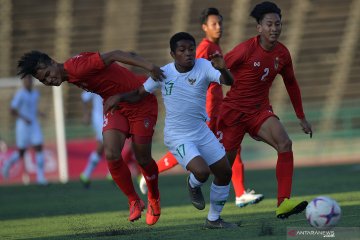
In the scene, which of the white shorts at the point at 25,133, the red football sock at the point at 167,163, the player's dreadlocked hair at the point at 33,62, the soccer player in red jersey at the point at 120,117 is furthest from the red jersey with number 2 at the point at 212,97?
the white shorts at the point at 25,133

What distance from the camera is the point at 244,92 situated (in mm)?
8430

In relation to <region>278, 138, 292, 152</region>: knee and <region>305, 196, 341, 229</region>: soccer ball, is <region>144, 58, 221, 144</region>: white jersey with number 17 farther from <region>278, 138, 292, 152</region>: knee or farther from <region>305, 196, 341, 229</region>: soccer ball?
<region>305, 196, 341, 229</region>: soccer ball

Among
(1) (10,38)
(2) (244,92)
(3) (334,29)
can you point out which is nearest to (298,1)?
(3) (334,29)

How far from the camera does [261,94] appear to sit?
8453mm

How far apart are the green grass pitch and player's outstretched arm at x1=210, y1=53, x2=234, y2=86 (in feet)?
4.49

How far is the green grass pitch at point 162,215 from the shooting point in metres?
7.52

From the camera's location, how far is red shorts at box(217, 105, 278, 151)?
837 cm

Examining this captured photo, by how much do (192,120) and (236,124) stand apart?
94 centimetres

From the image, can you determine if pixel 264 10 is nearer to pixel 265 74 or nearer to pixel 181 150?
pixel 265 74

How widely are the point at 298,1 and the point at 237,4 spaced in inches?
77.6

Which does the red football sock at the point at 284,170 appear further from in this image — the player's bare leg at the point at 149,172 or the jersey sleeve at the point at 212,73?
the player's bare leg at the point at 149,172

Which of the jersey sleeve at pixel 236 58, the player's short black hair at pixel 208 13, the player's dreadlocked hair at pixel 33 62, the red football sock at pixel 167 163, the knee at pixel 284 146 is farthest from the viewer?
the red football sock at pixel 167 163

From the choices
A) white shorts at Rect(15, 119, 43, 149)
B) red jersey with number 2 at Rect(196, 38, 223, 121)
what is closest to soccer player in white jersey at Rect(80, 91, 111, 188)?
white shorts at Rect(15, 119, 43, 149)

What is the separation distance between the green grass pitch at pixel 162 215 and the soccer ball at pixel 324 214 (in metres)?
0.30
